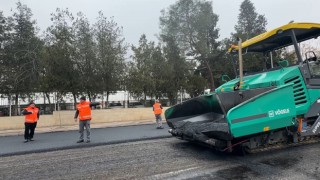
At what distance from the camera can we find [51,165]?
5723mm

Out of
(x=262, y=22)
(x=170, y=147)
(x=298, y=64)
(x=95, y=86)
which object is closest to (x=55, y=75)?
(x=95, y=86)

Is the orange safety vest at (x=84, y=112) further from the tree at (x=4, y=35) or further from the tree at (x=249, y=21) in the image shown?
the tree at (x=249, y=21)

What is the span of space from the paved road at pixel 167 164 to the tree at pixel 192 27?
66.4 ft

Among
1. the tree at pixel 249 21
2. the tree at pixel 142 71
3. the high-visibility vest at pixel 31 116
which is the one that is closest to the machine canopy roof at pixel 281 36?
the high-visibility vest at pixel 31 116

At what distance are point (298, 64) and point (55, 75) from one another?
13.5 metres

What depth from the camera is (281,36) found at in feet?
19.1

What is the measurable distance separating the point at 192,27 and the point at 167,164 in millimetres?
22594

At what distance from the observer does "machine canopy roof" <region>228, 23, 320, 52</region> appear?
5620 millimetres

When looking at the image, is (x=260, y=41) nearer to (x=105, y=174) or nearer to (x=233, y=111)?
(x=233, y=111)

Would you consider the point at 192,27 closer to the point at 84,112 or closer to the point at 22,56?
the point at 22,56

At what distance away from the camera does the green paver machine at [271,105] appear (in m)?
4.96

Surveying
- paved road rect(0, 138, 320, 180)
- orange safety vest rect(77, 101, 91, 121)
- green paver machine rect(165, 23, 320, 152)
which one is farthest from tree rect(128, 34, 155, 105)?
green paver machine rect(165, 23, 320, 152)

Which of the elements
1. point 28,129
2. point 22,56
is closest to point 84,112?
point 28,129

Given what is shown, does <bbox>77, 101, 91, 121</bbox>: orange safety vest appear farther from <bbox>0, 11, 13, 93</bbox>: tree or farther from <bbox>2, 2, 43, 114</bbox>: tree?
<bbox>0, 11, 13, 93</bbox>: tree
